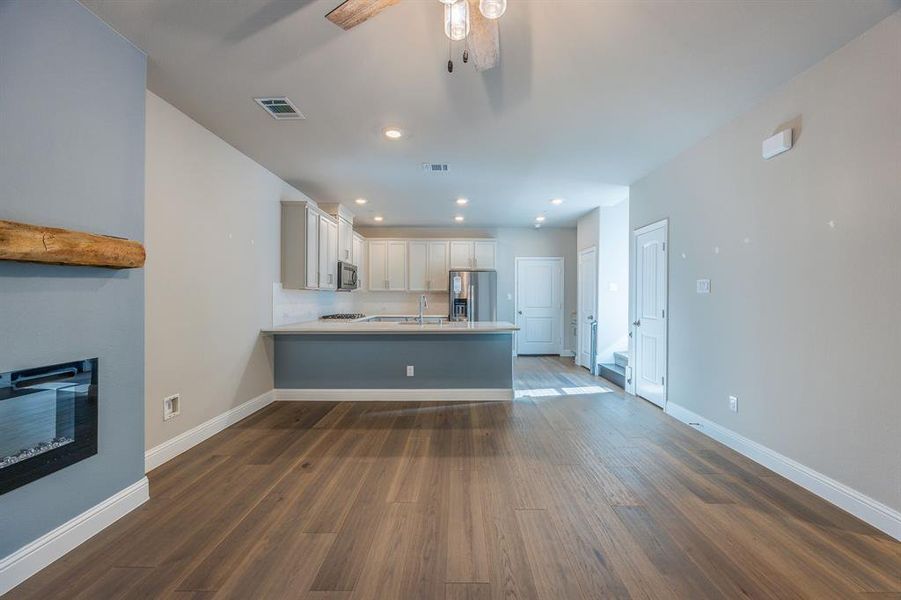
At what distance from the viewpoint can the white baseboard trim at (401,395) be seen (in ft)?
14.3

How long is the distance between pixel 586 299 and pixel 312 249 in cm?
464

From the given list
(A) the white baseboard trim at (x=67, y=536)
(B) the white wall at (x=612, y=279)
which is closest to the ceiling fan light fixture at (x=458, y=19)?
(A) the white baseboard trim at (x=67, y=536)

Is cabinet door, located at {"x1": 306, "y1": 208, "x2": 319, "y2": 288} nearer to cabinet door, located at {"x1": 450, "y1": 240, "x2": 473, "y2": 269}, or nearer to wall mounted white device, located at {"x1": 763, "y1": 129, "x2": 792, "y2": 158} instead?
cabinet door, located at {"x1": 450, "y1": 240, "x2": 473, "y2": 269}

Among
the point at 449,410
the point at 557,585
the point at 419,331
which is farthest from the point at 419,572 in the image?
the point at 419,331

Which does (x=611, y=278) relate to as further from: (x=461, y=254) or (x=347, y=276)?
(x=347, y=276)

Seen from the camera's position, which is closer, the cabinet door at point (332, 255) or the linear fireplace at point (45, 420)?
the linear fireplace at point (45, 420)

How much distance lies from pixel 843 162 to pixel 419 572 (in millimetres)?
3190

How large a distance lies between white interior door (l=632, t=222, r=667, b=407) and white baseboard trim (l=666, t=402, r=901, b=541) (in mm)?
839

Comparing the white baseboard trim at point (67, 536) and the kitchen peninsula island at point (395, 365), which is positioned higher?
the kitchen peninsula island at point (395, 365)

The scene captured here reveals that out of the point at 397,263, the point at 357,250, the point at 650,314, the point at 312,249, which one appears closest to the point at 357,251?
the point at 357,250

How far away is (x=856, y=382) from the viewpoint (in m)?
2.11

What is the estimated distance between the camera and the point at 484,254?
738 centimetres

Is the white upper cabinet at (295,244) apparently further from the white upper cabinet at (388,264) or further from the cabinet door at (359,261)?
the white upper cabinet at (388,264)

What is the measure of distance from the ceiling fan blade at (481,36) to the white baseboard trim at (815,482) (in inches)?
120
